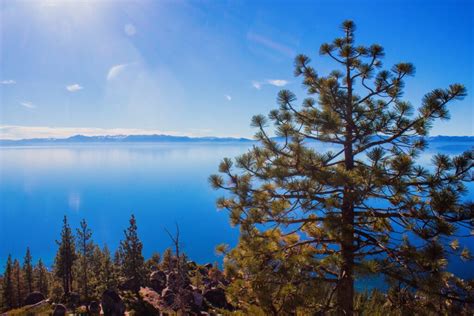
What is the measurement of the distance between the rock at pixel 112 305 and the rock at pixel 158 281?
593cm

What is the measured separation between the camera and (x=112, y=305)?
56.9ft

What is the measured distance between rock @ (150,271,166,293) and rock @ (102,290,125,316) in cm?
593

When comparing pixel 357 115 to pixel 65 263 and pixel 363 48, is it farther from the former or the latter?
pixel 65 263

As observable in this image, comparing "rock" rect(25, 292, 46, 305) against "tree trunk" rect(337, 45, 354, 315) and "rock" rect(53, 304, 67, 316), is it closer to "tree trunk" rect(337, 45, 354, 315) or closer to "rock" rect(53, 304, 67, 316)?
"rock" rect(53, 304, 67, 316)

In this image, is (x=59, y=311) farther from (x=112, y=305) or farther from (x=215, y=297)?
(x=215, y=297)

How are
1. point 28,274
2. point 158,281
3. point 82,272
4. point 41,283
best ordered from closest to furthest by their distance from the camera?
point 82,272 → point 158,281 → point 28,274 → point 41,283

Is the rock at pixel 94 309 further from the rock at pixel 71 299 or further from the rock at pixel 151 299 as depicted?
the rock at pixel 71 299

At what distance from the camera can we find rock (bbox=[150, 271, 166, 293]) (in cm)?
2352

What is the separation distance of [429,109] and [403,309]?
324 cm

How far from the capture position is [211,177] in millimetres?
5379

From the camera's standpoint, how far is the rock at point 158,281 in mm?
23516

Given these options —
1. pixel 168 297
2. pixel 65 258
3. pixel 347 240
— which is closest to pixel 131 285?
pixel 168 297

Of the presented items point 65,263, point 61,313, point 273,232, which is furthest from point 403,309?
point 65,263

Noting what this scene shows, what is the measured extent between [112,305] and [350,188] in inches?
715
